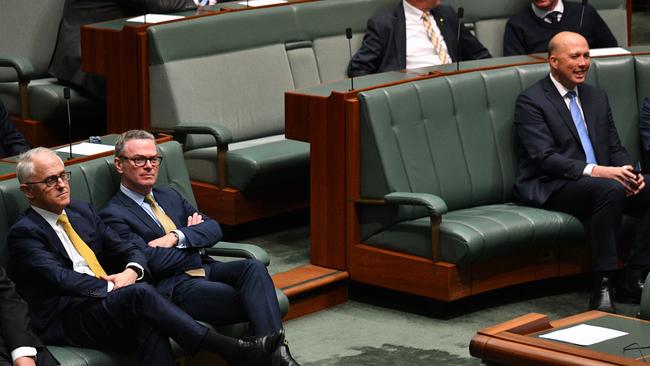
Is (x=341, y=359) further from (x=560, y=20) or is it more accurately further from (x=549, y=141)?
(x=560, y=20)

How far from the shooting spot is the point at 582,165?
16.2 ft

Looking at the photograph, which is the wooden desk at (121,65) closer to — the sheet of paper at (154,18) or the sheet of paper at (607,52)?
the sheet of paper at (154,18)

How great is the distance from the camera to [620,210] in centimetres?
482

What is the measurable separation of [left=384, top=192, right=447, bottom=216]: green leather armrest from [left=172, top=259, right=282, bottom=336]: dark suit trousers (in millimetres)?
767

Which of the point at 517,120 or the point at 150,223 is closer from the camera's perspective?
the point at 150,223

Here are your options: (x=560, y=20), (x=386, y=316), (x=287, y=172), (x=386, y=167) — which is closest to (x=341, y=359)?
(x=386, y=316)

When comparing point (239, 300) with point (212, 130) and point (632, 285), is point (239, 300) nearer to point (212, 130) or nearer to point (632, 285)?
point (212, 130)

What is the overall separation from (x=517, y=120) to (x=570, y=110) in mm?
200

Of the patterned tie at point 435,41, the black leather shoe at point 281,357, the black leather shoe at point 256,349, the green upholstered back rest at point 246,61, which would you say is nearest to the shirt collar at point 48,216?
the black leather shoe at point 256,349

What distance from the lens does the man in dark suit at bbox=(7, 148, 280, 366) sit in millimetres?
3711

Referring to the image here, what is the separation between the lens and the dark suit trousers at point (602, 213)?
4.78 meters

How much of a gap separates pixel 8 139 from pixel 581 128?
2.08 metres

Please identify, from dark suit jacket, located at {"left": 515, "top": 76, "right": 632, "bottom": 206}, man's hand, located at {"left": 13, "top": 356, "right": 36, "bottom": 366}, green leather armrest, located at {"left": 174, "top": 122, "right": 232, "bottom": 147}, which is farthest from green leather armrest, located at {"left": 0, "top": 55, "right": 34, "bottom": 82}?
man's hand, located at {"left": 13, "top": 356, "right": 36, "bottom": 366}

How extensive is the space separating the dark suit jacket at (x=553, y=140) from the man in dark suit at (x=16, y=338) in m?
2.11
